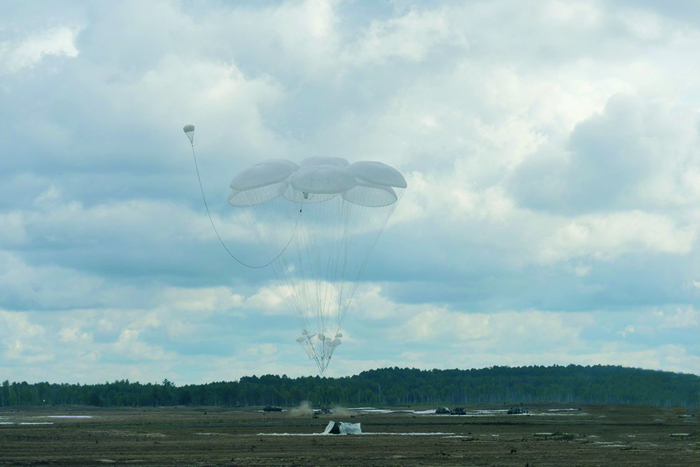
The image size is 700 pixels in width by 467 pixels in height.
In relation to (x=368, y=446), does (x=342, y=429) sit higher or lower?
higher

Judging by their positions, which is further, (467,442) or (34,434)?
(34,434)

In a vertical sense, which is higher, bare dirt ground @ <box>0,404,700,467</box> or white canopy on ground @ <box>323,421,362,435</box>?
white canopy on ground @ <box>323,421,362,435</box>

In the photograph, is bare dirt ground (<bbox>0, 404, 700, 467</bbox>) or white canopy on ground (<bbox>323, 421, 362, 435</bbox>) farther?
white canopy on ground (<bbox>323, 421, 362, 435</bbox>)

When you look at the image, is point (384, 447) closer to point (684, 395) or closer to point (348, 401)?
point (684, 395)

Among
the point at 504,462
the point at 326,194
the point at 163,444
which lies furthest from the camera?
the point at 163,444

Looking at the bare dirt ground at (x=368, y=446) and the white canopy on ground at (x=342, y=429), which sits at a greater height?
the white canopy on ground at (x=342, y=429)

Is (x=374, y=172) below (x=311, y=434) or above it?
above

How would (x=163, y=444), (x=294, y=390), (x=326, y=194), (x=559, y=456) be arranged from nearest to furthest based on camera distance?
(x=559, y=456)
(x=326, y=194)
(x=163, y=444)
(x=294, y=390)

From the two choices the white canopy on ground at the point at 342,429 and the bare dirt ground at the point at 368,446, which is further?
the white canopy on ground at the point at 342,429

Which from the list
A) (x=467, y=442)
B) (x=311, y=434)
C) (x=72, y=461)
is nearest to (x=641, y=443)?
(x=467, y=442)

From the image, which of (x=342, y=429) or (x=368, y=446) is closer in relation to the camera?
(x=368, y=446)

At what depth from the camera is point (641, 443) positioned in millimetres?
54188

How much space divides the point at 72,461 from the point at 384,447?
57.9 feet

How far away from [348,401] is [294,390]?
12.2m
